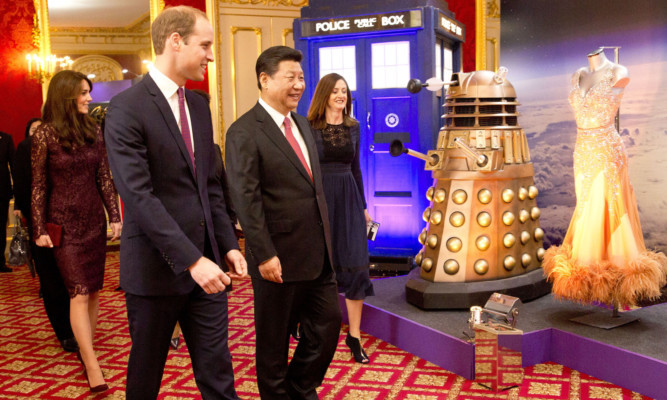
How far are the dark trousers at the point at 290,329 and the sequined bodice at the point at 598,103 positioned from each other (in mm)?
1958

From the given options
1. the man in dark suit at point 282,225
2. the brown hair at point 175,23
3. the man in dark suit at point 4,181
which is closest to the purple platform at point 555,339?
the man in dark suit at point 282,225

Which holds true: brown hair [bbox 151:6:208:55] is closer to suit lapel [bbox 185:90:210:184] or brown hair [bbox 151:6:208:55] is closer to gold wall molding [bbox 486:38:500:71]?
suit lapel [bbox 185:90:210:184]

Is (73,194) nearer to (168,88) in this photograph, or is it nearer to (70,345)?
(70,345)

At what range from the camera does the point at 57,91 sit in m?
3.40

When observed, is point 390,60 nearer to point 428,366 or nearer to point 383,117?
point 383,117

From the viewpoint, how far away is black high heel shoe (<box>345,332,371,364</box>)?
3.77 meters

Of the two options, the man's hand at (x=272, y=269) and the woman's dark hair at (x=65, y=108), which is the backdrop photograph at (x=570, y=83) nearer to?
the man's hand at (x=272, y=269)

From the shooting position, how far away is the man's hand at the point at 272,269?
2514mm

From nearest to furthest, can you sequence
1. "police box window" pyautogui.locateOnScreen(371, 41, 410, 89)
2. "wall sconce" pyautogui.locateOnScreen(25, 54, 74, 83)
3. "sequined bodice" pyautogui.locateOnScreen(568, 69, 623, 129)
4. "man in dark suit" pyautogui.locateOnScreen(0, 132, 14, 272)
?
"sequined bodice" pyautogui.locateOnScreen(568, 69, 623, 129) < "police box window" pyautogui.locateOnScreen(371, 41, 410, 89) < "man in dark suit" pyautogui.locateOnScreen(0, 132, 14, 272) < "wall sconce" pyautogui.locateOnScreen(25, 54, 74, 83)

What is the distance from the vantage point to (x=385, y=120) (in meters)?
6.01

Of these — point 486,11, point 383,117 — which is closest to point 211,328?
point 383,117

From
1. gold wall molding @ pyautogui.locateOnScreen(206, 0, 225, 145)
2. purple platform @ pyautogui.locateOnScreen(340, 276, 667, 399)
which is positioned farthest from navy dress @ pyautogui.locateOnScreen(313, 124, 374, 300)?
gold wall molding @ pyautogui.locateOnScreen(206, 0, 225, 145)

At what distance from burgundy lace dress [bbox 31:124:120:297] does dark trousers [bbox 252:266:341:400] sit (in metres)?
1.23

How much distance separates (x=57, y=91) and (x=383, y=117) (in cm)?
325
